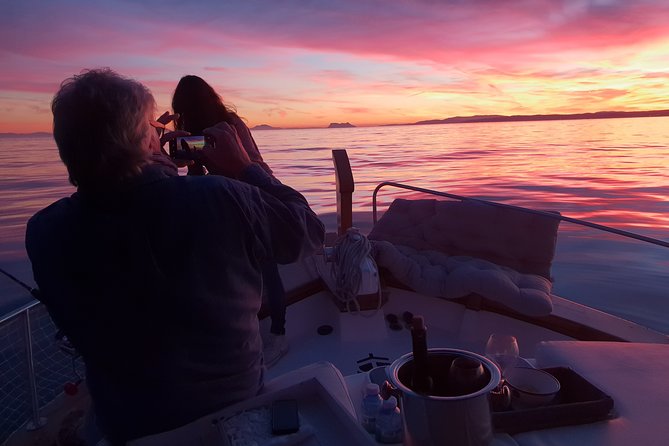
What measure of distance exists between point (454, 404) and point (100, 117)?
0.84 m

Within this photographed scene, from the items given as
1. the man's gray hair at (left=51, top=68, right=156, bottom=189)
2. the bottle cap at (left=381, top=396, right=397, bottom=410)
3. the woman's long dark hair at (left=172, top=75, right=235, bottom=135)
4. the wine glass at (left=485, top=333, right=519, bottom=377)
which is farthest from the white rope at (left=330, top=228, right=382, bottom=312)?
the man's gray hair at (left=51, top=68, right=156, bottom=189)

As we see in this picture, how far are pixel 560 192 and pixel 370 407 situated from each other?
47.5 feet

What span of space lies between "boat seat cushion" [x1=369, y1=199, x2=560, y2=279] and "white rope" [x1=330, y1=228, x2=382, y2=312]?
2.57 ft

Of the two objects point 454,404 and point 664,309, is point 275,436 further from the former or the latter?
point 664,309

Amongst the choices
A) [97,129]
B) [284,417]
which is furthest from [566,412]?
[97,129]

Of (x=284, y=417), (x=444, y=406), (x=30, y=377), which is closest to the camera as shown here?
(x=444, y=406)

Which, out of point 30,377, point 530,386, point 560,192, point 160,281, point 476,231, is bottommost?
point 560,192

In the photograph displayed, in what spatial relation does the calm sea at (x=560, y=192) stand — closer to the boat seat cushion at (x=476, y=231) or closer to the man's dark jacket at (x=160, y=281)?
the man's dark jacket at (x=160, y=281)

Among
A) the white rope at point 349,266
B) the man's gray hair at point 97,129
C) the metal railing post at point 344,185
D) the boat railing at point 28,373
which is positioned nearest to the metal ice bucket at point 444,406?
the man's gray hair at point 97,129

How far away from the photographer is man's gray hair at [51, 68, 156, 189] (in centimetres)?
94

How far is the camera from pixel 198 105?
8.71 feet

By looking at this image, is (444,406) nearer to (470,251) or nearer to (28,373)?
(28,373)

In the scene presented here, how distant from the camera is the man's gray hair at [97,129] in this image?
94 cm

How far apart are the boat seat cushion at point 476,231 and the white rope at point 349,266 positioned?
2.57 feet
